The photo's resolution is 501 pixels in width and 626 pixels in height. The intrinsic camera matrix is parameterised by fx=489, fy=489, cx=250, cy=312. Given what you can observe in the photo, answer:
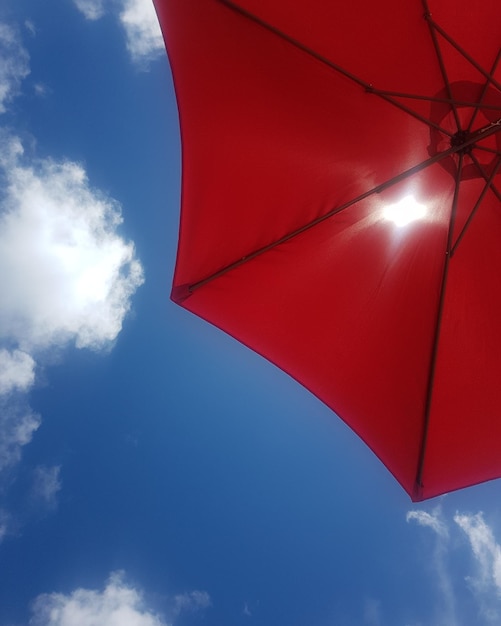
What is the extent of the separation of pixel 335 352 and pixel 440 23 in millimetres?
2320

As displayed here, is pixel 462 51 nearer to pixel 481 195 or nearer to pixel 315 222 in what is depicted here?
pixel 481 195

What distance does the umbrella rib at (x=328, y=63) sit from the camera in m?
3.12

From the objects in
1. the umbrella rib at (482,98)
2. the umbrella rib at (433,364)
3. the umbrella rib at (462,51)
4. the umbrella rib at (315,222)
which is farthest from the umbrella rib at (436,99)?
the umbrella rib at (433,364)

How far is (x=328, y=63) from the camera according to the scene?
10.5 feet

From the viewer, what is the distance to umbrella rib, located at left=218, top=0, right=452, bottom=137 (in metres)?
3.12

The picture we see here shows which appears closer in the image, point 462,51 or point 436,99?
point 462,51

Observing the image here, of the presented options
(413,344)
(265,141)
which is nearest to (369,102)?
(265,141)

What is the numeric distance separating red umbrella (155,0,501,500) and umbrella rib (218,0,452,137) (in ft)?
0.05

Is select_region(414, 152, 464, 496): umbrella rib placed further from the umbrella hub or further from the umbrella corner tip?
the umbrella corner tip

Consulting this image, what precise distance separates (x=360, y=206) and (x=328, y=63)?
98cm

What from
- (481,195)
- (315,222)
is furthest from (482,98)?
(315,222)

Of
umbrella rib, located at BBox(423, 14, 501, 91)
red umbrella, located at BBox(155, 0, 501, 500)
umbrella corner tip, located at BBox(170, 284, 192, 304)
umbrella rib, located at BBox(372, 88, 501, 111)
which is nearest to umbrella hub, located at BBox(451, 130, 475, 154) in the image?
red umbrella, located at BBox(155, 0, 501, 500)

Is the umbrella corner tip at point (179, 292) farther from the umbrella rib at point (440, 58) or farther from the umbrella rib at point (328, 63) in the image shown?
the umbrella rib at point (440, 58)

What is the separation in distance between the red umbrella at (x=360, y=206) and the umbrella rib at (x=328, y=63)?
0.01 metres
